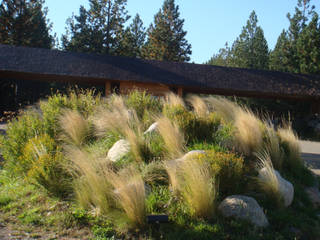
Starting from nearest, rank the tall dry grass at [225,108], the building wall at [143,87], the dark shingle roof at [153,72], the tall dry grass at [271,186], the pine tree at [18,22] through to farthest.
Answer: the tall dry grass at [271,186], the tall dry grass at [225,108], the dark shingle roof at [153,72], the building wall at [143,87], the pine tree at [18,22]

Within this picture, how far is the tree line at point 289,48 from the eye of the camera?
77.2 feet

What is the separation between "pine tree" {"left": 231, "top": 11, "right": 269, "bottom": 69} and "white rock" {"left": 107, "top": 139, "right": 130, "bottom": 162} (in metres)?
26.6

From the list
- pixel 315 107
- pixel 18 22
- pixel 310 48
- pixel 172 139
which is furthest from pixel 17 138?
pixel 310 48

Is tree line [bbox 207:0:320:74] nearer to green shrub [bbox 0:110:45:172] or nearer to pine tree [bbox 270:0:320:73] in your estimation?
pine tree [bbox 270:0:320:73]

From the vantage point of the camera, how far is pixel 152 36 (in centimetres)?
2944

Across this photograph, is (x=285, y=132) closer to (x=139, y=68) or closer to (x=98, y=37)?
(x=139, y=68)

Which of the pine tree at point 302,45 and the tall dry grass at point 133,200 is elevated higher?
the pine tree at point 302,45

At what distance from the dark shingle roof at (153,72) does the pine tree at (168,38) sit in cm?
1335

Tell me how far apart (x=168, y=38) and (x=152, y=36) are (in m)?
1.49

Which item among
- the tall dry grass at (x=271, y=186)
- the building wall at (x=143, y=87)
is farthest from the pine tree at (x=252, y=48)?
the tall dry grass at (x=271, y=186)

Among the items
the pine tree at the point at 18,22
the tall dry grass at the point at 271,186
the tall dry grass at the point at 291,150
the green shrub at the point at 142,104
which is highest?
the pine tree at the point at 18,22

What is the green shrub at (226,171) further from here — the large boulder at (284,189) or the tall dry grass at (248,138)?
the tall dry grass at (248,138)

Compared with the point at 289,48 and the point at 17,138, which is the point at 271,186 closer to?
the point at 17,138

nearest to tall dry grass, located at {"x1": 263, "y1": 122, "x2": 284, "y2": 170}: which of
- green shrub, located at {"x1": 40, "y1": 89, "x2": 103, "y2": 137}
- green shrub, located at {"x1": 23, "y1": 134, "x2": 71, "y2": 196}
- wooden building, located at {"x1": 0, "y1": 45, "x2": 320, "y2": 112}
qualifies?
green shrub, located at {"x1": 23, "y1": 134, "x2": 71, "y2": 196}
